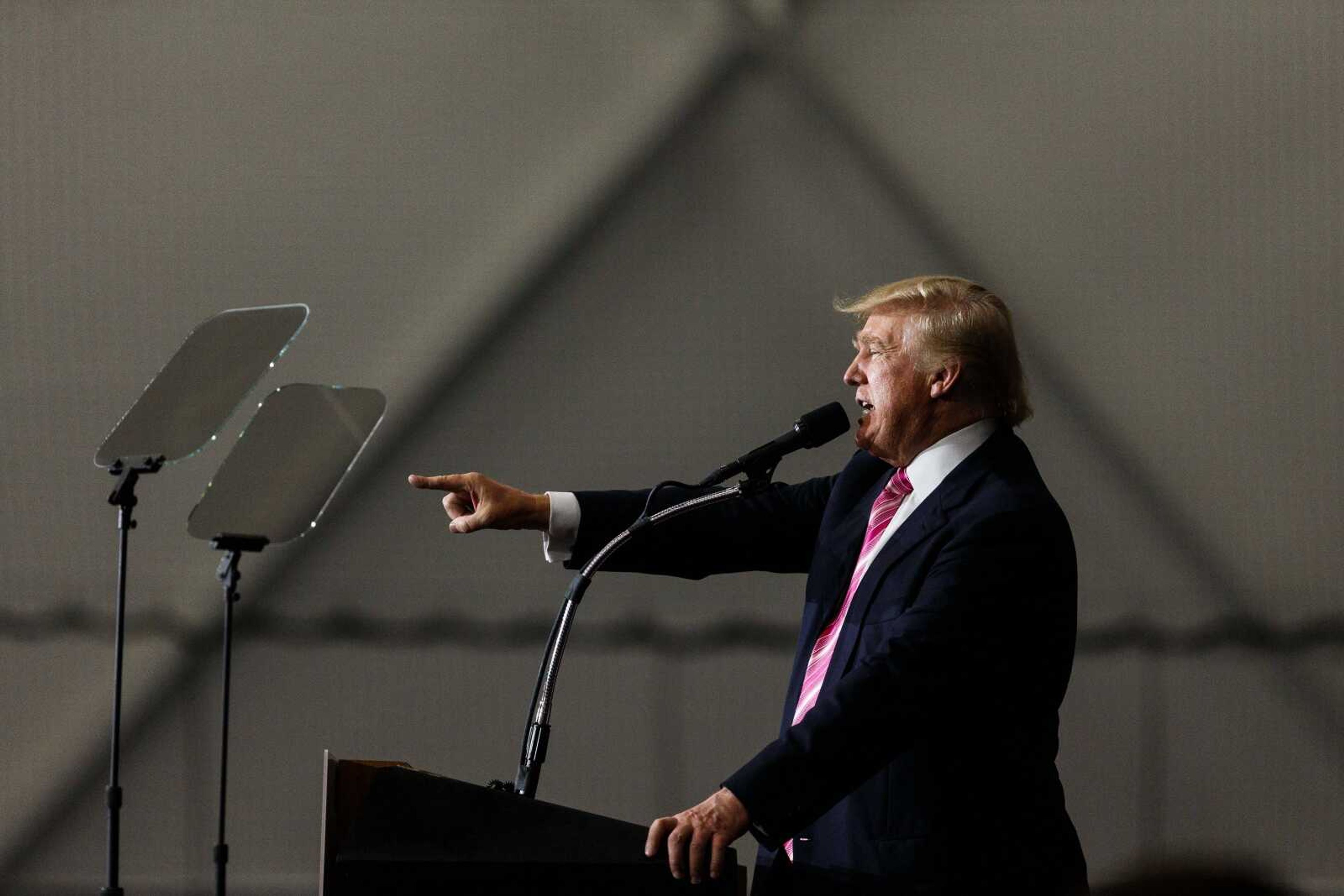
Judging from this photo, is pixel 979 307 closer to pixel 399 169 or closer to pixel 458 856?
pixel 458 856

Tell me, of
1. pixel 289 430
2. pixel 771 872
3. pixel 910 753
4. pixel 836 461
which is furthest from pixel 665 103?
pixel 771 872

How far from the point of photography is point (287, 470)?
1855 millimetres

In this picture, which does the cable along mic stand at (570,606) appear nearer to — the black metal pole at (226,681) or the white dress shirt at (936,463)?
the white dress shirt at (936,463)

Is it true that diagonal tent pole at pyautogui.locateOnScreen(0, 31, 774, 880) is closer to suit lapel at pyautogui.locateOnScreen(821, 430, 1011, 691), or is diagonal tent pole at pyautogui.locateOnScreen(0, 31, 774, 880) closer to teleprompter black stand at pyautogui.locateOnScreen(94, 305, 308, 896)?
teleprompter black stand at pyautogui.locateOnScreen(94, 305, 308, 896)

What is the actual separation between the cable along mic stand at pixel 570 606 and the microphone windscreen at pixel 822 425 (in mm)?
45

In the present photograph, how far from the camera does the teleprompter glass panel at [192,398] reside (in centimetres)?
176

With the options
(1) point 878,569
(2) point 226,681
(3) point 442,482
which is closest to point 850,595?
(1) point 878,569

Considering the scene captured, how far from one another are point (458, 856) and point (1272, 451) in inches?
89.9

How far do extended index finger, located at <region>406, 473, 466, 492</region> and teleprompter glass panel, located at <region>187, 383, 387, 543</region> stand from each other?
0.11 meters

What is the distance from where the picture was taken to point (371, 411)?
1.87 meters

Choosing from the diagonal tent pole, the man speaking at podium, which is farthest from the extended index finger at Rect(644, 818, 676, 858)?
the diagonal tent pole

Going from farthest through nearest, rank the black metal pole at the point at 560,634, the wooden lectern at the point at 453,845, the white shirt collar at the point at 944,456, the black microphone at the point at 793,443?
the white shirt collar at the point at 944,456
the black microphone at the point at 793,443
the black metal pole at the point at 560,634
the wooden lectern at the point at 453,845

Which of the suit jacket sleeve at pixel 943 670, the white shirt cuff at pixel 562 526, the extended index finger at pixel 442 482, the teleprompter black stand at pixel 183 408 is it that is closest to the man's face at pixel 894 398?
the suit jacket sleeve at pixel 943 670

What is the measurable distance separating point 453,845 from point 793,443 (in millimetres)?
600
